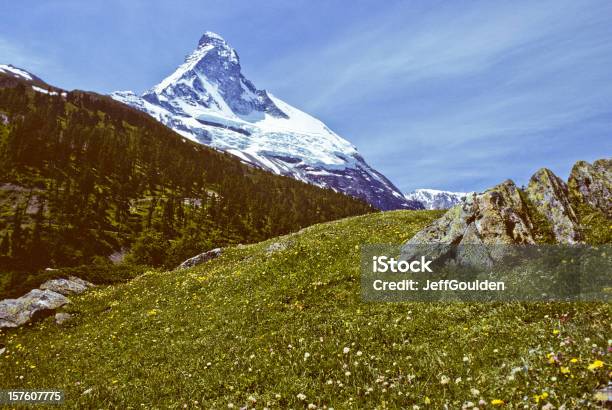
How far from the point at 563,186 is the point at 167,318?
1970cm

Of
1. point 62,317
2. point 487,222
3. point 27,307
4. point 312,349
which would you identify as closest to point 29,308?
point 27,307

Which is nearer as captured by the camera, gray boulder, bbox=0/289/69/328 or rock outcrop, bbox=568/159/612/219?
rock outcrop, bbox=568/159/612/219

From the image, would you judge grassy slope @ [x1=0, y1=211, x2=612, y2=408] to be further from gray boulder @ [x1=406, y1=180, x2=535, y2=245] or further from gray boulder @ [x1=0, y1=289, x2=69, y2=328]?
gray boulder @ [x1=406, y1=180, x2=535, y2=245]

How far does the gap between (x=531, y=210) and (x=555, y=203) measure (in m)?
0.97

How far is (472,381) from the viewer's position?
854 centimetres

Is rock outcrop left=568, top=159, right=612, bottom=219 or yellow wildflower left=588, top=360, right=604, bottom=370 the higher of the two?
rock outcrop left=568, top=159, right=612, bottom=219

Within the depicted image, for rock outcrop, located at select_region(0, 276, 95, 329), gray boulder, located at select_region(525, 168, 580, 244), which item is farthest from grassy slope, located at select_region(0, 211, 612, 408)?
gray boulder, located at select_region(525, 168, 580, 244)

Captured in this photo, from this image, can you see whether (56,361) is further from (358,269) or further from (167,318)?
(358,269)

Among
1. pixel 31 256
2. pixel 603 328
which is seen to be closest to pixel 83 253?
pixel 31 256

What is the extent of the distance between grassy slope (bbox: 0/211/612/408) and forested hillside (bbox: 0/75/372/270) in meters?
49.6

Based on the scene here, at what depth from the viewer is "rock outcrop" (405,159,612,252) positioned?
1662 centimetres

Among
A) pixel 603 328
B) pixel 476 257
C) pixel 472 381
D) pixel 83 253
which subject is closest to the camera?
pixel 472 381

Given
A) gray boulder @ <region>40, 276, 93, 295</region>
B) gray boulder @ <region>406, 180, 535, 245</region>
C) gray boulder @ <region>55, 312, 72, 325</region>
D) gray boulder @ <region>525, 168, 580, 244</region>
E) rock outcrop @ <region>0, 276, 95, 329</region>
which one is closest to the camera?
gray boulder @ <region>525, 168, 580, 244</region>

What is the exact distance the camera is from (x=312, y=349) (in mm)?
12031
